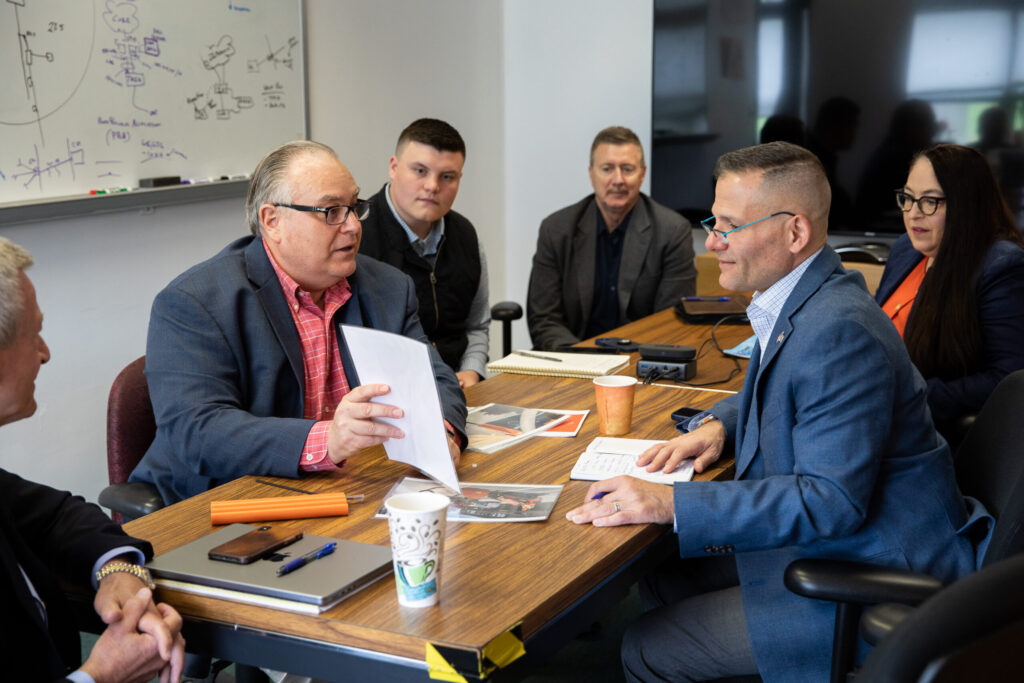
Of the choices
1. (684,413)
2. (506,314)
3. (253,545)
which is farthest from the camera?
(506,314)

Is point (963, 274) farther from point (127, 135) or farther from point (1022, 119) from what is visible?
point (127, 135)

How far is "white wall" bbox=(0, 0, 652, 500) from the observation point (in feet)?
10.5

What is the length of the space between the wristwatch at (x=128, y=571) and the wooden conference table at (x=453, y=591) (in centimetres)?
3

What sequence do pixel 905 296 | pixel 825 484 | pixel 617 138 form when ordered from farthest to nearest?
1. pixel 617 138
2. pixel 905 296
3. pixel 825 484

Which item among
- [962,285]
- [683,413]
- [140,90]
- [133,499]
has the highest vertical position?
[140,90]

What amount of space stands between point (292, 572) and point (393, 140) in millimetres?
3581

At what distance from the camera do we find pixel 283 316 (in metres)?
2.09

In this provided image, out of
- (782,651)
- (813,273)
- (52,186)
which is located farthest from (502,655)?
(52,186)

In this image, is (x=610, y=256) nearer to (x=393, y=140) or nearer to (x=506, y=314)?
(x=506, y=314)

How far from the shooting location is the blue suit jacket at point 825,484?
1.63m

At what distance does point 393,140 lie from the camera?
4.72 m

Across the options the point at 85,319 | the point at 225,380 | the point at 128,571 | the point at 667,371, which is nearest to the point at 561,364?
the point at 667,371

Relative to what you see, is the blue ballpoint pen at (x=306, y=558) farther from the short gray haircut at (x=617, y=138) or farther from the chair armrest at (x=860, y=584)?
the short gray haircut at (x=617, y=138)

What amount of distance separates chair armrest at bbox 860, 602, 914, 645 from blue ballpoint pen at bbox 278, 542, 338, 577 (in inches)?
30.3
